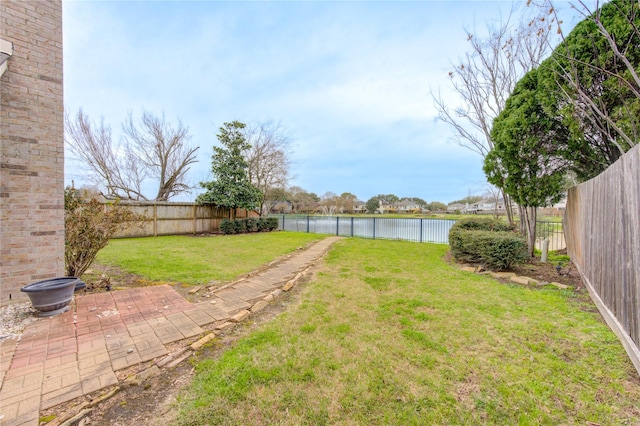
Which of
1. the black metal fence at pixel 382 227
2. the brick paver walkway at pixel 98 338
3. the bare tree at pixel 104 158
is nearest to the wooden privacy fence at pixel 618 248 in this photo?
the brick paver walkway at pixel 98 338

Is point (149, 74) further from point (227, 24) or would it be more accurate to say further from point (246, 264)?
point (246, 264)

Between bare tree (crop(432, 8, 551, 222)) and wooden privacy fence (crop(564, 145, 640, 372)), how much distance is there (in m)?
4.28

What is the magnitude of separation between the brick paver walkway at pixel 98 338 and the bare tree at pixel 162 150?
14129 millimetres

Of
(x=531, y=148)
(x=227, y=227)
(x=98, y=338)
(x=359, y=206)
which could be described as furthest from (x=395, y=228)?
(x=359, y=206)

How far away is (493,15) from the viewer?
6.64m

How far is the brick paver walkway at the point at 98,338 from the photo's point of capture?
5.76ft

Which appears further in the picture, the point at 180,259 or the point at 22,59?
the point at 180,259

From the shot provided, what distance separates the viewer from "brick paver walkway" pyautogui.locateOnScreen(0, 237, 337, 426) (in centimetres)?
176

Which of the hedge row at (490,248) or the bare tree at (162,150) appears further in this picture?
the bare tree at (162,150)

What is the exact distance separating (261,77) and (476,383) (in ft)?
40.8

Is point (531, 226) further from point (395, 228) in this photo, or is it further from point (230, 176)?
point (230, 176)

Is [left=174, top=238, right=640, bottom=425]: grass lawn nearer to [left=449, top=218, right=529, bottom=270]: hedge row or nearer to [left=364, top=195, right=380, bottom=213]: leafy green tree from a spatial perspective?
[left=449, top=218, right=529, bottom=270]: hedge row

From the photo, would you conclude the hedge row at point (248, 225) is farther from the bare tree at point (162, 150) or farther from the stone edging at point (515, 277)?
the stone edging at point (515, 277)

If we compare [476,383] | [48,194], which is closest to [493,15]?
[476,383]
